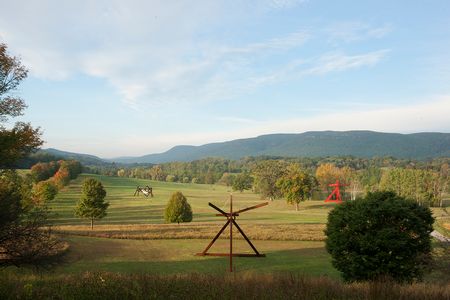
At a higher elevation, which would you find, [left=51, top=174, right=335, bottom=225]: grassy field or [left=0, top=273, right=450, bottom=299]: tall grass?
[left=0, top=273, right=450, bottom=299]: tall grass

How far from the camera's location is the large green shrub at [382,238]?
2047 centimetres

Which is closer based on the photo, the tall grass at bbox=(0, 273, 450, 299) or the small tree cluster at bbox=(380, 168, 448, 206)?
the tall grass at bbox=(0, 273, 450, 299)

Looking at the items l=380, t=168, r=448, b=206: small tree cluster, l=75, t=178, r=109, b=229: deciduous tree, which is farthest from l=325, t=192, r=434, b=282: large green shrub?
l=380, t=168, r=448, b=206: small tree cluster

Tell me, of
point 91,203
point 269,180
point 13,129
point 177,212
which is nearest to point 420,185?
point 269,180

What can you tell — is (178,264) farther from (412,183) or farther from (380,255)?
(412,183)

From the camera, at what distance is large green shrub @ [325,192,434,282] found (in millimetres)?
20469

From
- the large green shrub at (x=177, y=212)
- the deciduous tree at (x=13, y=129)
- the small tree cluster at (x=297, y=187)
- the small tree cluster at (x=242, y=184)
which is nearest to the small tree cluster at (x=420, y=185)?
the small tree cluster at (x=297, y=187)

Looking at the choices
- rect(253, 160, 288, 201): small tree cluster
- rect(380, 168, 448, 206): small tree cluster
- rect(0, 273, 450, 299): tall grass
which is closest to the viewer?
rect(0, 273, 450, 299): tall grass

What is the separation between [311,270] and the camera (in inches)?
1089

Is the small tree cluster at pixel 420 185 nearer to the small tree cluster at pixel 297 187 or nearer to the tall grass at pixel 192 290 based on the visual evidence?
the small tree cluster at pixel 297 187

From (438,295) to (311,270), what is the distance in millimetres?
20065

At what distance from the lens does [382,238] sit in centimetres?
2067

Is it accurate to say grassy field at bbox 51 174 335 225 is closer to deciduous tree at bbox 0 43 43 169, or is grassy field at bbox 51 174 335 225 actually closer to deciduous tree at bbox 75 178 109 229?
Answer: deciduous tree at bbox 75 178 109 229

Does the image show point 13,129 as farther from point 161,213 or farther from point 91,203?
point 161,213
